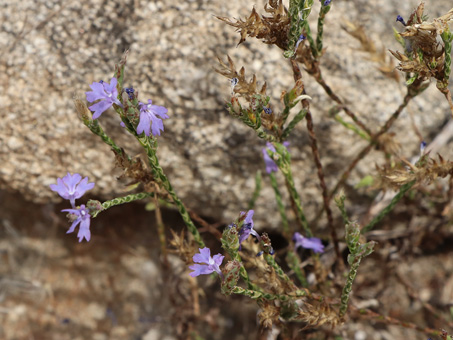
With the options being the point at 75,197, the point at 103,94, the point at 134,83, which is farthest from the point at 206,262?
the point at 134,83

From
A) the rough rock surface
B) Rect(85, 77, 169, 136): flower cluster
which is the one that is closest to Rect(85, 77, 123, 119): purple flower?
Rect(85, 77, 169, 136): flower cluster

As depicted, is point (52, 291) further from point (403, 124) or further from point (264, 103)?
point (403, 124)

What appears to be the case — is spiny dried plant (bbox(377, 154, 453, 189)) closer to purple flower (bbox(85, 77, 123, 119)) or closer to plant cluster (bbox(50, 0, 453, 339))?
plant cluster (bbox(50, 0, 453, 339))

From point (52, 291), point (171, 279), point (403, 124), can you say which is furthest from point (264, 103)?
point (52, 291)


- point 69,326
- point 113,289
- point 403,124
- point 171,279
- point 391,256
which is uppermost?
point 403,124

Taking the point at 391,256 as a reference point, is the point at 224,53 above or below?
above

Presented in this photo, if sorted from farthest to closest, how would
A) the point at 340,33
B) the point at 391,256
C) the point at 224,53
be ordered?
the point at 391,256, the point at 340,33, the point at 224,53

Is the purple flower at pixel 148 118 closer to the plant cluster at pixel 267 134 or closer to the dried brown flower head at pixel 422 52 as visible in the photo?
the plant cluster at pixel 267 134
